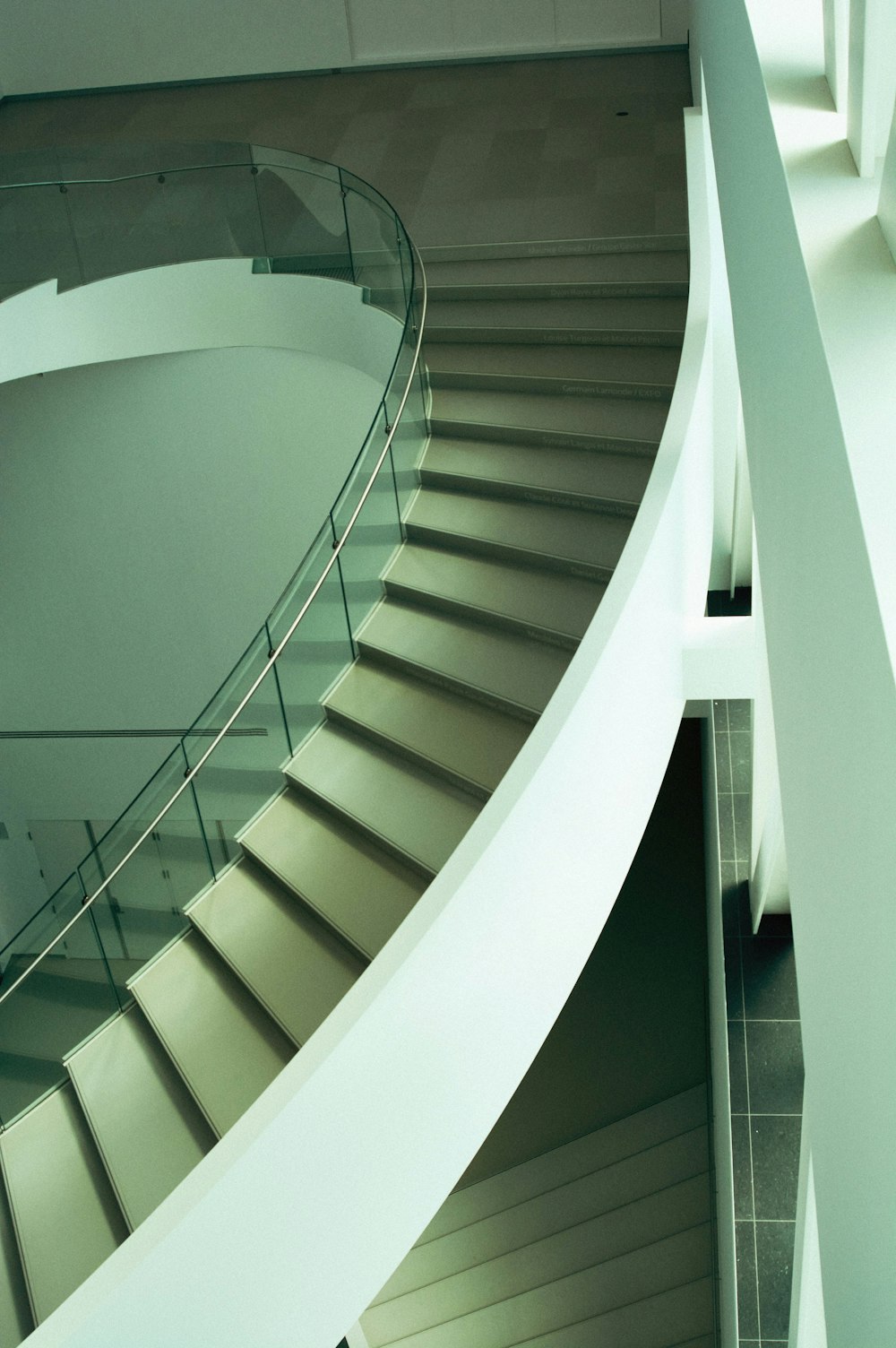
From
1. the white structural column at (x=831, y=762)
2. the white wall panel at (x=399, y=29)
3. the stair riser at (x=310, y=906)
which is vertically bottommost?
the white structural column at (x=831, y=762)

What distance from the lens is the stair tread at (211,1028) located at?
576cm

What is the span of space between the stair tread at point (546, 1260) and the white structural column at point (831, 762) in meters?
7.62

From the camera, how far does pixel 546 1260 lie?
9641 millimetres

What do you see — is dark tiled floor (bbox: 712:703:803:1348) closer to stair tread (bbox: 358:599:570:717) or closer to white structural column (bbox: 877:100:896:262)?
stair tread (bbox: 358:599:570:717)

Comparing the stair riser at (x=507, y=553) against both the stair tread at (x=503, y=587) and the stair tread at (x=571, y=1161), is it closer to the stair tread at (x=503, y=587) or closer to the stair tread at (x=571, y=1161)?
the stair tread at (x=503, y=587)

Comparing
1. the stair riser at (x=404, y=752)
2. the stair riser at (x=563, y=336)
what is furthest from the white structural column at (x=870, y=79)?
the stair riser at (x=563, y=336)

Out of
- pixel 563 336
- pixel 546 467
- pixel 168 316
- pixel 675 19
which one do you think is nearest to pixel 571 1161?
pixel 546 467

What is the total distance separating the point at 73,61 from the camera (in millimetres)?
14516

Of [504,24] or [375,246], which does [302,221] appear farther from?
[504,24]

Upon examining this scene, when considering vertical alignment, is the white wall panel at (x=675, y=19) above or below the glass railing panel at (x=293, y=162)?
above

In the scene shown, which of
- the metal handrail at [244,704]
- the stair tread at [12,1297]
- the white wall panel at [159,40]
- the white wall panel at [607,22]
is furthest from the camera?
the white wall panel at [159,40]

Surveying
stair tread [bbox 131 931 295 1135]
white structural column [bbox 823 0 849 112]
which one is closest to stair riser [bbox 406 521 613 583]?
stair tread [bbox 131 931 295 1135]

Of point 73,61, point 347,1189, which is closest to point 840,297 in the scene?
point 347,1189

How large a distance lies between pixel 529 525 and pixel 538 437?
0.81 m
